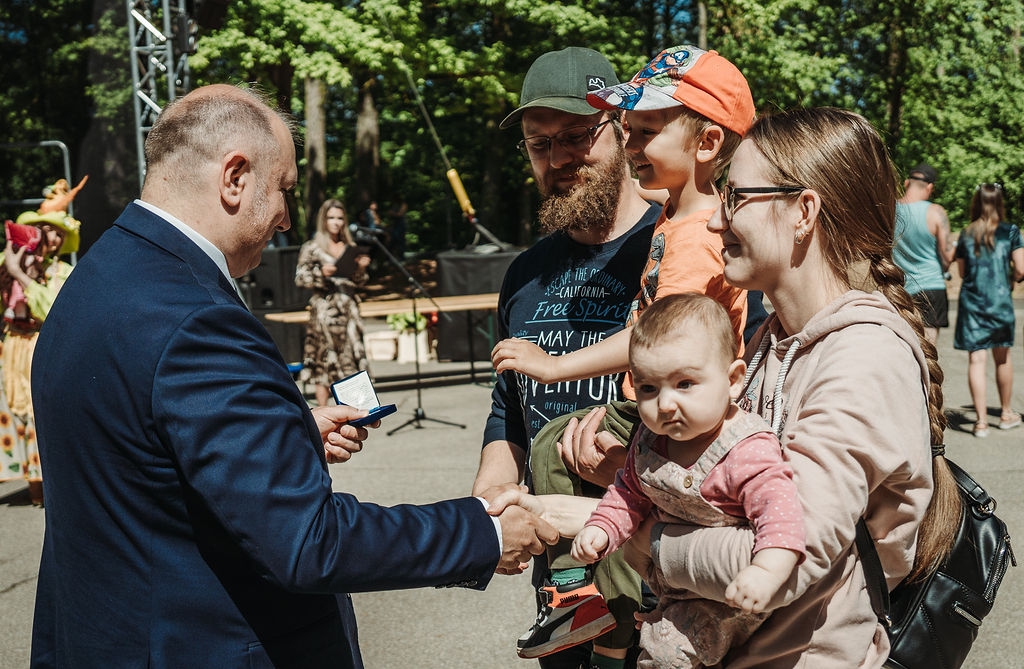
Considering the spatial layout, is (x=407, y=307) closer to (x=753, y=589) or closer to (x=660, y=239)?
(x=660, y=239)

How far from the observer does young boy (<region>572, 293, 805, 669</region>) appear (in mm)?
1577

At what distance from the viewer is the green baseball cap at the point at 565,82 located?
2.67 m

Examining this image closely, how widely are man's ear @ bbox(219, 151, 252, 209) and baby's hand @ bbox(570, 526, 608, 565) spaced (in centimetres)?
98

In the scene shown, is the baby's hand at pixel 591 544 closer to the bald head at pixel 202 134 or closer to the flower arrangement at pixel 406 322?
the bald head at pixel 202 134

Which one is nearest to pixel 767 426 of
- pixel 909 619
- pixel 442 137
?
pixel 909 619

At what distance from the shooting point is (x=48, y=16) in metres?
16.8

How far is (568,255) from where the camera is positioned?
2734mm

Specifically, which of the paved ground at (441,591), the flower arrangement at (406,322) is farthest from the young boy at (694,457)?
the flower arrangement at (406,322)

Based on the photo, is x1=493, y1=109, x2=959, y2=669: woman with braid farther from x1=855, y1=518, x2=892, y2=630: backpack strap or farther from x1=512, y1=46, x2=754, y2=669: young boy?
x1=512, y1=46, x2=754, y2=669: young boy

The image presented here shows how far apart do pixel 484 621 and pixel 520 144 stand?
2919 mm

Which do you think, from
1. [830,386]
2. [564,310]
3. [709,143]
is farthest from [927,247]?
[830,386]

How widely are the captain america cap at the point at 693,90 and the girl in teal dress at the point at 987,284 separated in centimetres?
688

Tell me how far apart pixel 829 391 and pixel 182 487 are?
1.15 meters

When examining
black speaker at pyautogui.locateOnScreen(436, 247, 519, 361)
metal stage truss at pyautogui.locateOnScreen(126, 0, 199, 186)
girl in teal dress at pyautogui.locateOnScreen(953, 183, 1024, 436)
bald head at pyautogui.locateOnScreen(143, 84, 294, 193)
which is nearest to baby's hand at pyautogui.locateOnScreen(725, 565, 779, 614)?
bald head at pyautogui.locateOnScreen(143, 84, 294, 193)
